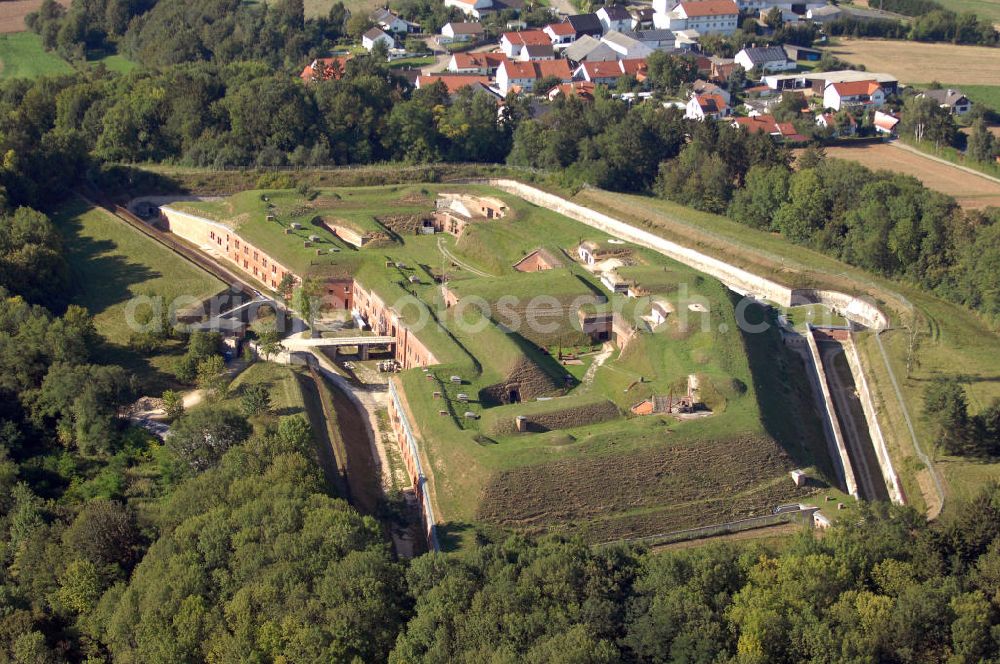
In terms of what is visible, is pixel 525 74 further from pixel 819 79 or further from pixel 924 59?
pixel 924 59

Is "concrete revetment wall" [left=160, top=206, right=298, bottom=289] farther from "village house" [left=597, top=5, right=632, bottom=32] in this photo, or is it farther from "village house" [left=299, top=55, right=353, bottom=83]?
"village house" [left=597, top=5, right=632, bottom=32]

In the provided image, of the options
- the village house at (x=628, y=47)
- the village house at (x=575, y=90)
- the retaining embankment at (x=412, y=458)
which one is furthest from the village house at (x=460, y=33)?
the retaining embankment at (x=412, y=458)

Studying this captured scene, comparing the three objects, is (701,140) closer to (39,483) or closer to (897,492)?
(897,492)

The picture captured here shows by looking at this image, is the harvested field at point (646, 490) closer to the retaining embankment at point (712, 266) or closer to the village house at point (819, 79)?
the retaining embankment at point (712, 266)

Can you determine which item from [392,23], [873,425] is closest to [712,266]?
[873,425]

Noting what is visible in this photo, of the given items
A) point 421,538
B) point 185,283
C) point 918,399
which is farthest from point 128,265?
point 918,399
